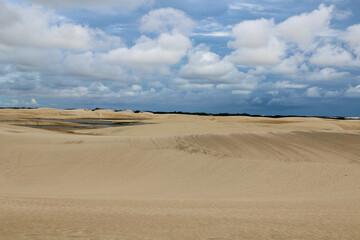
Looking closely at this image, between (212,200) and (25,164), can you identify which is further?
(25,164)

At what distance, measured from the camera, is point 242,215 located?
6848mm

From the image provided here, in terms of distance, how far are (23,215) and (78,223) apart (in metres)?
1.09

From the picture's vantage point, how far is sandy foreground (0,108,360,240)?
5711 mm

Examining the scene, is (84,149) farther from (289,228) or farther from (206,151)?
(289,228)

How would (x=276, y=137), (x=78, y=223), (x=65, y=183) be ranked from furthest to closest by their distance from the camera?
(x=276, y=137)
(x=65, y=183)
(x=78, y=223)

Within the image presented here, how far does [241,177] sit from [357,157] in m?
7.26

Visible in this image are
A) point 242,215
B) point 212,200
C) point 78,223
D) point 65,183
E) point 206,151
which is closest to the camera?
point 78,223

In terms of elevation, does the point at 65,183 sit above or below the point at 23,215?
below

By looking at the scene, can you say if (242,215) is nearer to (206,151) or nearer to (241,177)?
(241,177)

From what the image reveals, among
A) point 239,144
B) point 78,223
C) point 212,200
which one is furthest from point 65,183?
point 239,144

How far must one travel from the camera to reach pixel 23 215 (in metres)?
6.04

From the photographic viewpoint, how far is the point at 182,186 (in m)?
12.0

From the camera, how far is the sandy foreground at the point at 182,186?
5711 millimetres

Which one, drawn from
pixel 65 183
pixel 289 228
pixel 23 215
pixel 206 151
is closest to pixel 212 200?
pixel 289 228
